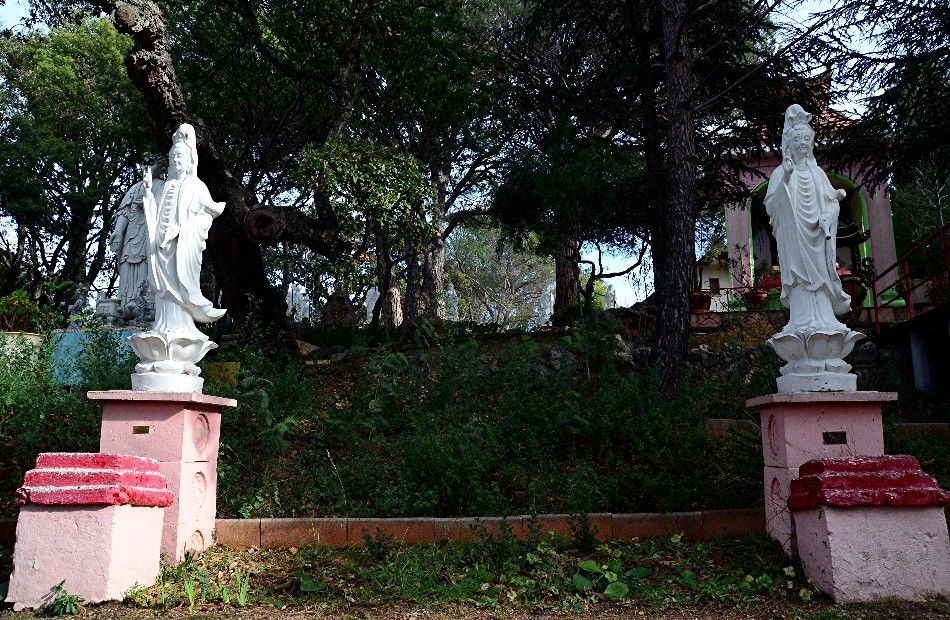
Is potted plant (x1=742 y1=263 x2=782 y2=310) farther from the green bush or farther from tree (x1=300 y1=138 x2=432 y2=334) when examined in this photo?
tree (x1=300 y1=138 x2=432 y2=334)

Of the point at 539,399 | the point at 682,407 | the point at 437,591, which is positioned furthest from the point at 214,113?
the point at 437,591

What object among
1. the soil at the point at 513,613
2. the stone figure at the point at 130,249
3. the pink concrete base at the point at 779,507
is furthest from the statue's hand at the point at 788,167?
the stone figure at the point at 130,249

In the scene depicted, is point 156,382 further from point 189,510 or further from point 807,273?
point 807,273

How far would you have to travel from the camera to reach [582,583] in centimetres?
444

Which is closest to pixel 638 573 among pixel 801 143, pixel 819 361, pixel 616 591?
pixel 616 591

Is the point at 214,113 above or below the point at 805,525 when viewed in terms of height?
above

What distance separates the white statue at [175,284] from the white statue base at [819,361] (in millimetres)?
4176

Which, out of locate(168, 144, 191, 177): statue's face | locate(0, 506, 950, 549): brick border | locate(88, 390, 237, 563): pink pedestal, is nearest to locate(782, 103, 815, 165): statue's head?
locate(0, 506, 950, 549): brick border

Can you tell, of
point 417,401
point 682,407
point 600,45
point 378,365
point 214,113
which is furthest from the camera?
point 214,113

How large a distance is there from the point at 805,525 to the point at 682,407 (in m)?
2.93

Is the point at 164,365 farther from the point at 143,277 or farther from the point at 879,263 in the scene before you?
the point at 879,263

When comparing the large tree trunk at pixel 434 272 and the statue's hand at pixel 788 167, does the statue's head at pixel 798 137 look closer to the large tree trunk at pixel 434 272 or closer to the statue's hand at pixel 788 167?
the statue's hand at pixel 788 167

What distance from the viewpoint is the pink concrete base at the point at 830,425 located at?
4.74 metres

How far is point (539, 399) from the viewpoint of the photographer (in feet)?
25.3
